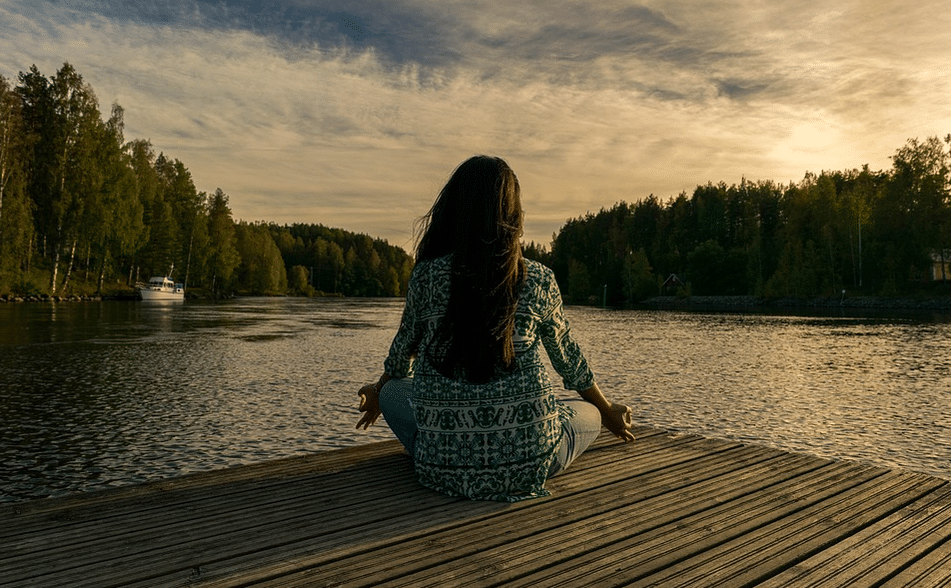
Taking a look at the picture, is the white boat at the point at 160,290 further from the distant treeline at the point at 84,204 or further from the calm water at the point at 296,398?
the calm water at the point at 296,398

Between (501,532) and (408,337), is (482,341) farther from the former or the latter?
(501,532)

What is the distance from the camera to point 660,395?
14984 mm

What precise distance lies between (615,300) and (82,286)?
8699 centimetres

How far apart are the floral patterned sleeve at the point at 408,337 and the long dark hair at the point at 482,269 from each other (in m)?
0.28

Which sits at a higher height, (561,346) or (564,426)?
(561,346)

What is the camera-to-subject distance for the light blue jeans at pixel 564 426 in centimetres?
436

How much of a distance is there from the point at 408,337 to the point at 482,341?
0.70 m

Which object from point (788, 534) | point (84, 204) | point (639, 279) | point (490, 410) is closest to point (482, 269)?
point (490, 410)

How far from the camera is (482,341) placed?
3699 millimetres

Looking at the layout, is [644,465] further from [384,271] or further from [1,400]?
[384,271]

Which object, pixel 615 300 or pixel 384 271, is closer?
pixel 615 300

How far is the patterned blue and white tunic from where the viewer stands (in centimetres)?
381

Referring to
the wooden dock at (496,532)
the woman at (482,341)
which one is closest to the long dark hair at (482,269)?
the woman at (482,341)

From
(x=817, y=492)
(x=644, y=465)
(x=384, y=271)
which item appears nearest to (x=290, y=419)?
(x=644, y=465)
